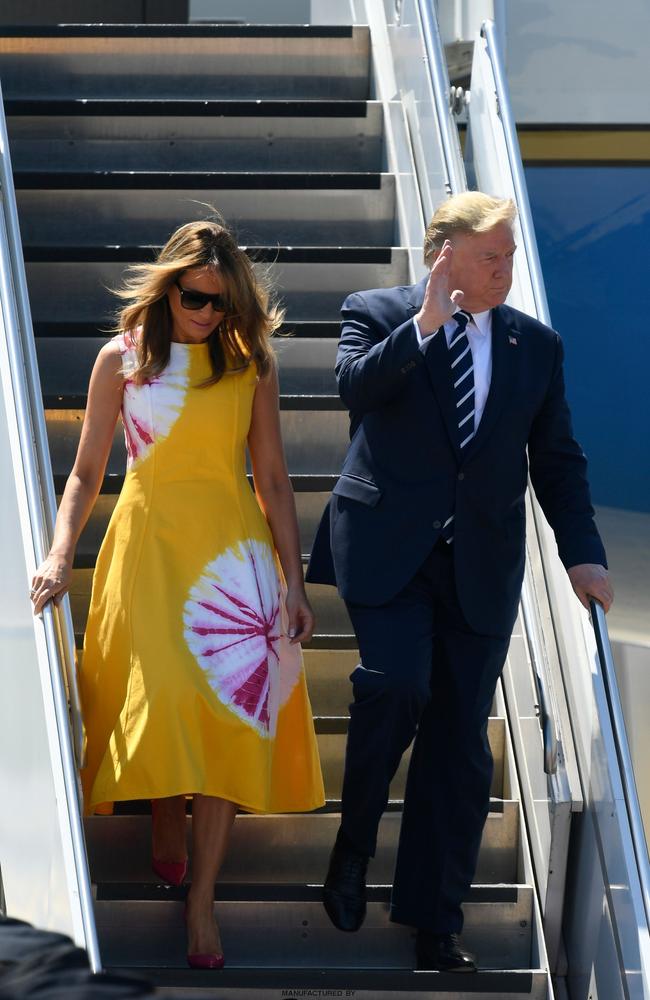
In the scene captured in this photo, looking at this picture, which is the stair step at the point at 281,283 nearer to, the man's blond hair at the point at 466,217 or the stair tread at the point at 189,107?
the stair tread at the point at 189,107

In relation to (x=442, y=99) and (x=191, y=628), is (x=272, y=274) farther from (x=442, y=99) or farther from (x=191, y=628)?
(x=191, y=628)

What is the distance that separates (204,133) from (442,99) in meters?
1.17

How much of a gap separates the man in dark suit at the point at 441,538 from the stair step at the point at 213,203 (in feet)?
7.03

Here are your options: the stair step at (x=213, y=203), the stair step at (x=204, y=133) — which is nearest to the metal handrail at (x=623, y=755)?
the stair step at (x=213, y=203)

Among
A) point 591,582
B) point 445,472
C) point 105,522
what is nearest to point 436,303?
point 445,472

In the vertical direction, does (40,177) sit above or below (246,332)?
above

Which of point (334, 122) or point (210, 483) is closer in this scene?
point (210, 483)

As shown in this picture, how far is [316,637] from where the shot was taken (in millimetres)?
4348

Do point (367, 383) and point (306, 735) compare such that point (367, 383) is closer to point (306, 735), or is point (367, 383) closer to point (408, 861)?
point (306, 735)

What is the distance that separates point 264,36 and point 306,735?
353cm

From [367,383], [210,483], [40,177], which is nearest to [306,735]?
[210,483]

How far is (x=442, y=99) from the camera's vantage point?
16.9ft

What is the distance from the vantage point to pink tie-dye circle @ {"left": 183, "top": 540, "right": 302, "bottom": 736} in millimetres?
3559

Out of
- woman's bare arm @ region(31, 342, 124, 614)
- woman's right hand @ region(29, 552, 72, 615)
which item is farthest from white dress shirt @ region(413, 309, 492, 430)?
woman's right hand @ region(29, 552, 72, 615)
